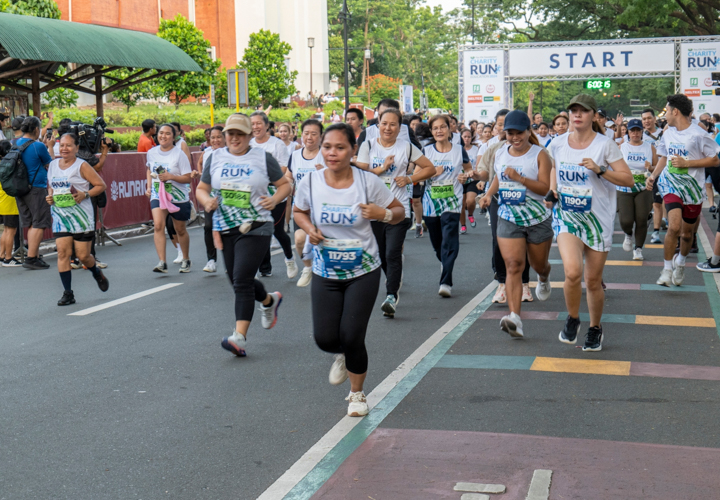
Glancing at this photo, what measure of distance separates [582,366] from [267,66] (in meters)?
50.3

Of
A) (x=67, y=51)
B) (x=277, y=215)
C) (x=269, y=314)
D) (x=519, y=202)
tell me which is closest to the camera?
(x=519, y=202)

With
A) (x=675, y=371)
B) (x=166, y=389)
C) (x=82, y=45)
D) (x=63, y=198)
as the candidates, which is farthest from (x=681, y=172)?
(x=82, y=45)

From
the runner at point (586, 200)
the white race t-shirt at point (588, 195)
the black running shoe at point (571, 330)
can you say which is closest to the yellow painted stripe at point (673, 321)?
the black running shoe at point (571, 330)

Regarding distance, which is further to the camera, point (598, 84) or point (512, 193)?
point (598, 84)

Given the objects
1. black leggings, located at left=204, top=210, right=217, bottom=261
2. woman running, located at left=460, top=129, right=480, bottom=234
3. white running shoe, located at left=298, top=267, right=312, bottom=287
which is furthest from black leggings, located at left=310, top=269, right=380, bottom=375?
woman running, located at left=460, top=129, right=480, bottom=234

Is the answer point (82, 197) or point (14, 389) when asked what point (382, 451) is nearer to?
point (14, 389)

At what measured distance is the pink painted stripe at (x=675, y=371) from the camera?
5.95 m

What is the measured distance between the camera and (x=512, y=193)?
715 centimetres

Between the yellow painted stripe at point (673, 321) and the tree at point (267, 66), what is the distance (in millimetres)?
46827

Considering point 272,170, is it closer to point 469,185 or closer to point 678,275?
point 678,275

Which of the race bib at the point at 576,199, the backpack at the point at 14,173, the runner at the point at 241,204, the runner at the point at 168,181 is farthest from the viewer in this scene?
the backpack at the point at 14,173

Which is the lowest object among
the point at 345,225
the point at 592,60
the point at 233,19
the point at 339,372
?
the point at 339,372

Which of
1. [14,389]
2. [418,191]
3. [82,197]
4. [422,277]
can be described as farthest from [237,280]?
[418,191]

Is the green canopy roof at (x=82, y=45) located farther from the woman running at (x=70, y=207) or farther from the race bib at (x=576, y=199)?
the race bib at (x=576, y=199)
